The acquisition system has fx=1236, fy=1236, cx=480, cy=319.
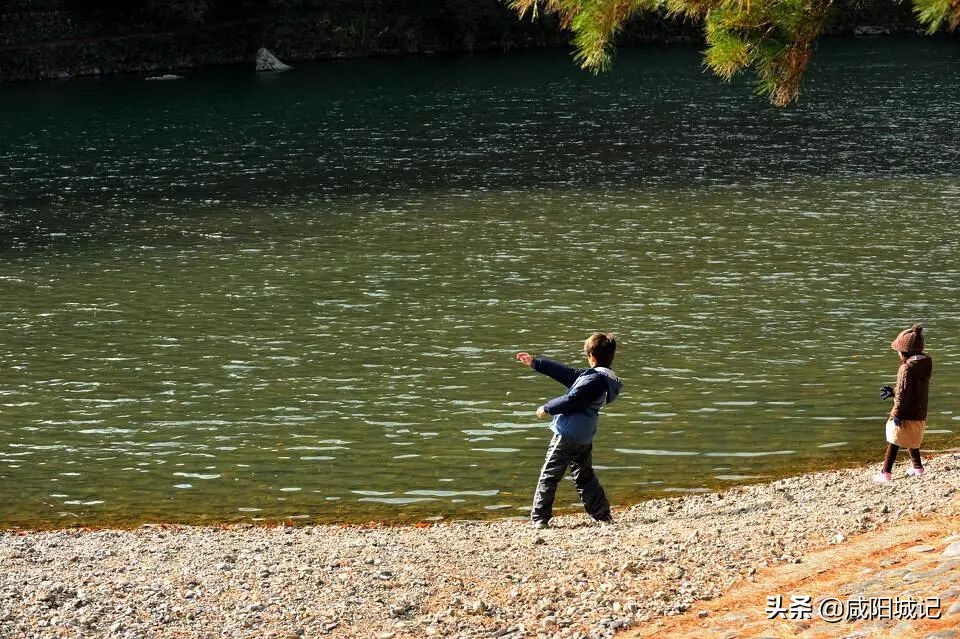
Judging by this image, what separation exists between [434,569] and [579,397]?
2.43 meters

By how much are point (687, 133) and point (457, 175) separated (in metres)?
13.9

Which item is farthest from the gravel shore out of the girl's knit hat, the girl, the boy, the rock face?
the rock face

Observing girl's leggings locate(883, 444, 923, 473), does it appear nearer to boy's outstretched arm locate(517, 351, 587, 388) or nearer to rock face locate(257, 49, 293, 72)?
boy's outstretched arm locate(517, 351, 587, 388)

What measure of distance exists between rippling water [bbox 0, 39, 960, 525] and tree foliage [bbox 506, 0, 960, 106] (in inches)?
244

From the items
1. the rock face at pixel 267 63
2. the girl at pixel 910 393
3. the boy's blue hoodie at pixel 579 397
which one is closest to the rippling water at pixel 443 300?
the girl at pixel 910 393

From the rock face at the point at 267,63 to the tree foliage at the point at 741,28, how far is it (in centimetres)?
8100

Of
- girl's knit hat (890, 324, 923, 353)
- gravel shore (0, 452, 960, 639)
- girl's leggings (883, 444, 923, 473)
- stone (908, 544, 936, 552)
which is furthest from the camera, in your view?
girl's leggings (883, 444, 923, 473)

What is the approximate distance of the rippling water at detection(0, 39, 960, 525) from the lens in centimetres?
1878

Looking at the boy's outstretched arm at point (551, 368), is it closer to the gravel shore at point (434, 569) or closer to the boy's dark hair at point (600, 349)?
the boy's dark hair at point (600, 349)

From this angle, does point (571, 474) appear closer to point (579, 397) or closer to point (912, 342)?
point (579, 397)

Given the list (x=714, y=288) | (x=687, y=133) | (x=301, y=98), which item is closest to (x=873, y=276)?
(x=714, y=288)

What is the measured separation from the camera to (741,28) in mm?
14078

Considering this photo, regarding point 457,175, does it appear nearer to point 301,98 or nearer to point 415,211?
point 415,211

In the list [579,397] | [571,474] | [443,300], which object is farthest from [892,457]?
[443,300]
